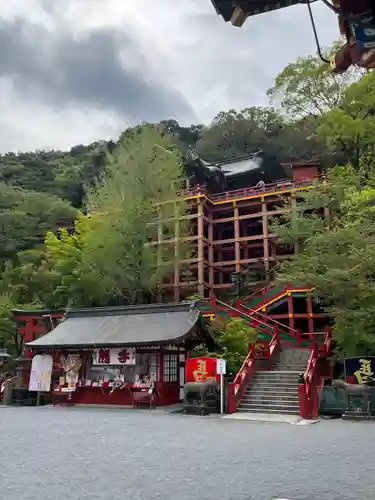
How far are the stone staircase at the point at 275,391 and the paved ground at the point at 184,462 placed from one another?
108 inches

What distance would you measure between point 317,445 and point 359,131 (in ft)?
67.4

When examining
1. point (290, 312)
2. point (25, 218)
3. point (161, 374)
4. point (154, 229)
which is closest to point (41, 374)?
point (161, 374)

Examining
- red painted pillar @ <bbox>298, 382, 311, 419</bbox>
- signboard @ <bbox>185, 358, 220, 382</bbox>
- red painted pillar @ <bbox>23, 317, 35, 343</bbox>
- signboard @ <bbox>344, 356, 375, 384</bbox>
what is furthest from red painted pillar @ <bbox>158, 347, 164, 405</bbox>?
red painted pillar @ <bbox>23, 317, 35, 343</bbox>

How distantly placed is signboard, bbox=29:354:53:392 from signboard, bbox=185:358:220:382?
19.0ft

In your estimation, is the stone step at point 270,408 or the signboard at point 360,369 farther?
the signboard at point 360,369

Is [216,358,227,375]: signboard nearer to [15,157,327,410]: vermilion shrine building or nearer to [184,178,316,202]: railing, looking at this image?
[15,157,327,410]: vermilion shrine building

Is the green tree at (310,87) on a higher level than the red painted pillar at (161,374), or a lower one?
higher

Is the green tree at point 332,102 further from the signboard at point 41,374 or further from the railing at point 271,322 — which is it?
the signboard at point 41,374

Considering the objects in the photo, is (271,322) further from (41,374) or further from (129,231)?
(41,374)

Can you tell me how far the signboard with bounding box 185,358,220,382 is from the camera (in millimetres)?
14641

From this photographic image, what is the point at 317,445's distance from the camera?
802 centimetres

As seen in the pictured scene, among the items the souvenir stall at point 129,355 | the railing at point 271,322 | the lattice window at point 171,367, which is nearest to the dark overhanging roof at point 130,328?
the souvenir stall at point 129,355

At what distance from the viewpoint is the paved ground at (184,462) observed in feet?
15.3

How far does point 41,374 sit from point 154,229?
10.8 m
